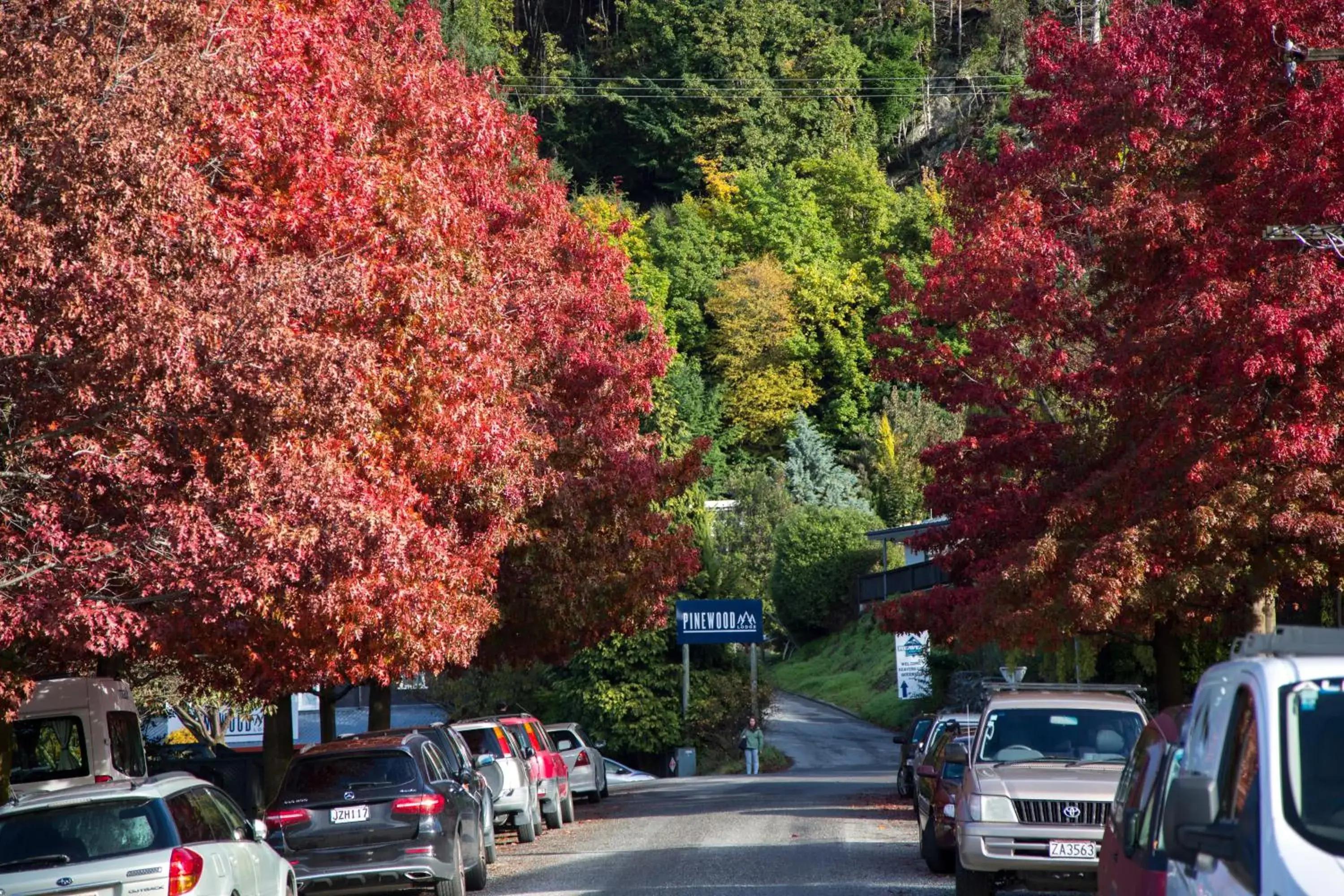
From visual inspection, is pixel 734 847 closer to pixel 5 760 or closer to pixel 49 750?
pixel 49 750

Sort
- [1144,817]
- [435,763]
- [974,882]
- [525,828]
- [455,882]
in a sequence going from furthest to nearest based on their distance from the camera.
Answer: [525,828], [435,763], [455,882], [974,882], [1144,817]

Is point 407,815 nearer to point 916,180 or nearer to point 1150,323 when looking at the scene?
point 1150,323

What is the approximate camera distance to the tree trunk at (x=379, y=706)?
26312mm

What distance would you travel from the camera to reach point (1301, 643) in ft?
22.5

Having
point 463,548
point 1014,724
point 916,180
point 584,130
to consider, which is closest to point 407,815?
point 1014,724

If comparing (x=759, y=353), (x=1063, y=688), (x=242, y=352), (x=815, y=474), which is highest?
(x=759, y=353)

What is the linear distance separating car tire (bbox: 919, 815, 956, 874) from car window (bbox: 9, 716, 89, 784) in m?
9.19

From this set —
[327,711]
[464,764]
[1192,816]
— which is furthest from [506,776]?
[1192,816]

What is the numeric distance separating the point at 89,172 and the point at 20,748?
8.77 meters

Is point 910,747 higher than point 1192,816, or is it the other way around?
point 1192,816

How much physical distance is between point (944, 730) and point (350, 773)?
8.59m

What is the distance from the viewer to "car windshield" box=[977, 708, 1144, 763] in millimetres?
13891

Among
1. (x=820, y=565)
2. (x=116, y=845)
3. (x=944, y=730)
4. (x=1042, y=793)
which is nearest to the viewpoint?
(x=116, y=845)

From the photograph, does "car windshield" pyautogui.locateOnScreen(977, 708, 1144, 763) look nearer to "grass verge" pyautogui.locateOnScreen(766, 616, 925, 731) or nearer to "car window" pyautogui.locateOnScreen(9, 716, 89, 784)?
"car window" pyautogui.locateOnScreen(9, 716, 89, 784)
